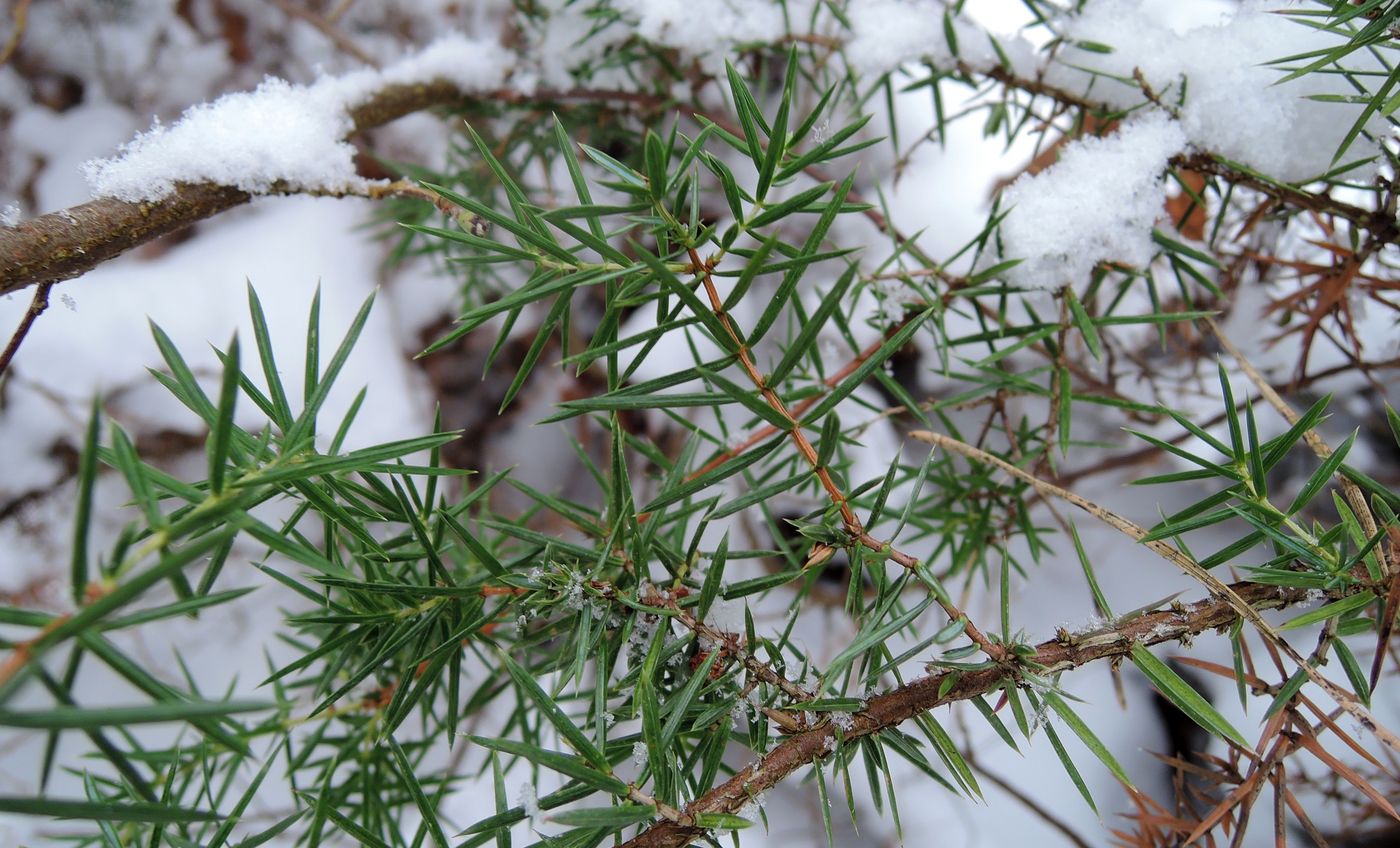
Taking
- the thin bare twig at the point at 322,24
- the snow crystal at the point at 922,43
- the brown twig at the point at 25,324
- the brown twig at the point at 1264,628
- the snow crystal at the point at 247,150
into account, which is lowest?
the brown twig at the point at 1264,628

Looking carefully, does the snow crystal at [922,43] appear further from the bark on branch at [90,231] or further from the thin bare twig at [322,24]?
the thin bare twig at [322,24]

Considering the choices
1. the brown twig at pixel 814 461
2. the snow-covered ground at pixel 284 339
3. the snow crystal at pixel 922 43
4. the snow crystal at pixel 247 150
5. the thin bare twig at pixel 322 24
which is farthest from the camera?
the thin bare twig at pixel 322 24

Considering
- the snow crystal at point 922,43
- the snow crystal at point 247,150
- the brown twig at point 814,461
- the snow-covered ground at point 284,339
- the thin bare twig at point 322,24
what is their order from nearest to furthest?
the brown twig at point 814,461
the snow crystal at point 247,150
the snow crystal at point 922,43
the snow-covered ground at point 284,339
the thin bare twig at point 322,24

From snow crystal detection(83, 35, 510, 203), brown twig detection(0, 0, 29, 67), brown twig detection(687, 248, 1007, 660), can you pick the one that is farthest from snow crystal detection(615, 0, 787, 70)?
brown twig detection(0, 0, 29, 67)

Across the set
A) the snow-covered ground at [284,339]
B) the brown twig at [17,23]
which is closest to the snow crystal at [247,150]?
the snow-covered ground at [284,339]

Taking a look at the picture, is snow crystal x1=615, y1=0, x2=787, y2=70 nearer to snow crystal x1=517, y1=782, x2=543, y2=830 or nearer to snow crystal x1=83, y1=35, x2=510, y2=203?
snow crystal x1=83, y1=35, x2=510, y2=203

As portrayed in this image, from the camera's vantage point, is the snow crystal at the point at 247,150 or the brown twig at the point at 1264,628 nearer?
the brown twig at the point at 1264,628

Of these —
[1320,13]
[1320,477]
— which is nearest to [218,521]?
[1320,477]
